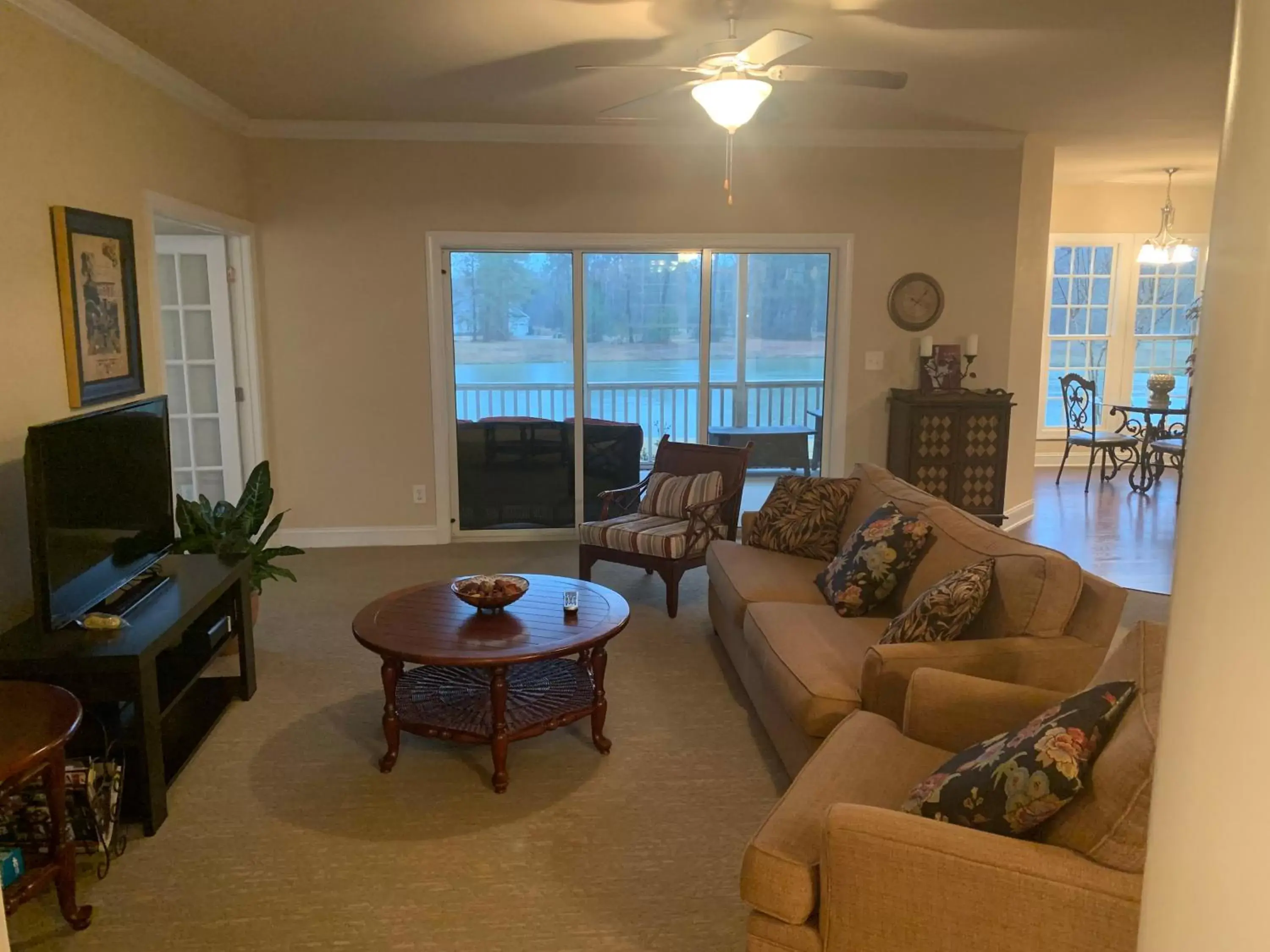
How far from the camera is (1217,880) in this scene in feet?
2.82

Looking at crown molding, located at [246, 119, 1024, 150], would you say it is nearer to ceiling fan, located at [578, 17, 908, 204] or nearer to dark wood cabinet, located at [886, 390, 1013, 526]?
dark wood cabinet, located at [886, 390, 1013, 526]

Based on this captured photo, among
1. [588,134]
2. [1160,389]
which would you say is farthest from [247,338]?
[1160,389]

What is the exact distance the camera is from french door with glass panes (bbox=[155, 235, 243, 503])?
5.21m

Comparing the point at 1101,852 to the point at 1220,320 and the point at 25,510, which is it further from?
the point at 25,510

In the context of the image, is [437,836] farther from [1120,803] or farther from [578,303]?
[578,303]

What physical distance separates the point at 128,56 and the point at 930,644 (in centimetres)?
391

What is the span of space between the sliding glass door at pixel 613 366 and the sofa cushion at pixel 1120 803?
4203mm

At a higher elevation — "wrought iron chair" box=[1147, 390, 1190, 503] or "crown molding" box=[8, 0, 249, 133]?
"crown molding" box=[8, 0, 249, 133]

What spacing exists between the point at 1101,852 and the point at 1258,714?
3.08 ft

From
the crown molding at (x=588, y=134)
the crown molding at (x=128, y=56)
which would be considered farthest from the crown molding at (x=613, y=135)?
the crown molding at (x=128, y=56)

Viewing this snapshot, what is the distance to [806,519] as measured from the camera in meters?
3.94

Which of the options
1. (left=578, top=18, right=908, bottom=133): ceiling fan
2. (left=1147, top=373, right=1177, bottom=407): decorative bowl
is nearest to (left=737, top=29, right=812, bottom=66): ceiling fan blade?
(left=578, top=18, right=908, bottom=133): ceiling fan

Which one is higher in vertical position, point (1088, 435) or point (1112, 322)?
point (1112, 322)

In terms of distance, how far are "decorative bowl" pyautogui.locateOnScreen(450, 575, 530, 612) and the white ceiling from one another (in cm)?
212
